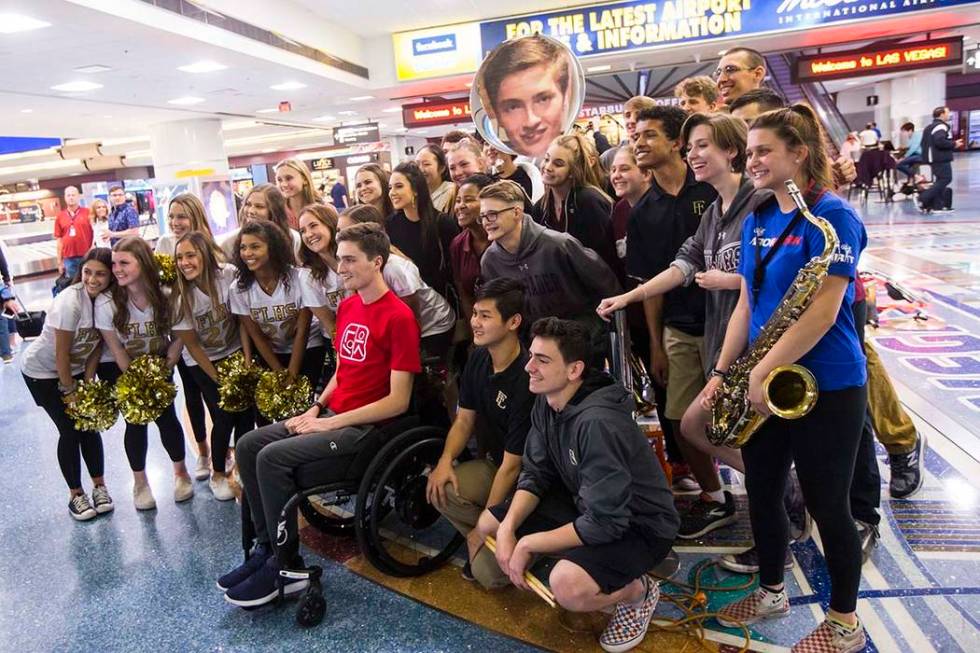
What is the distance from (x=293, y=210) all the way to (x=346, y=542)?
2.09 metres

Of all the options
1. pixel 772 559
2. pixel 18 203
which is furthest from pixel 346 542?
pixel 18 203

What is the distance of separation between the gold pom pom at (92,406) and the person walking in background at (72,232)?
6.85 meters

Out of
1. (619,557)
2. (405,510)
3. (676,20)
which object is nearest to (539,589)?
(619,557)

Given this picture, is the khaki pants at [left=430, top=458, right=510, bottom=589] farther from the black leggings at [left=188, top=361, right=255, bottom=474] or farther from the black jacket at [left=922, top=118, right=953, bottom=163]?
the black jacket at [left=922, top=118, right=953, bottom=163]

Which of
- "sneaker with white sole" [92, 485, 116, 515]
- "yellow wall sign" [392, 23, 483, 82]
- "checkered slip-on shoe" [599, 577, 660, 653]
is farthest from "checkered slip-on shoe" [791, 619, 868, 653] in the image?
"yellow wall sign" [392, 23, 483, 82]

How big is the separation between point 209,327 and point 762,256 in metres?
2.75

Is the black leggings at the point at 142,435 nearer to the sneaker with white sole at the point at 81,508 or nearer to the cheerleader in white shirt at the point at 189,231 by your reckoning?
the cheerleader in white shirt at the point at 189,231

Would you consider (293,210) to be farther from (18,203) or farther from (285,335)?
(18,203)

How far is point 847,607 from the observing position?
2059 millimetres

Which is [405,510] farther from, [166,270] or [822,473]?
[166,270]

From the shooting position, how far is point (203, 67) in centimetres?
835

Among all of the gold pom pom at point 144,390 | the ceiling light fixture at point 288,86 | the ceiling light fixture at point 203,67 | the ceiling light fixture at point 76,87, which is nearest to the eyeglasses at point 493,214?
the gold pom pom at point 144,390

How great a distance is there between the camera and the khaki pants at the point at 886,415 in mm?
2934

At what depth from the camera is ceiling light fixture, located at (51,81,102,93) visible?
28.2ft
